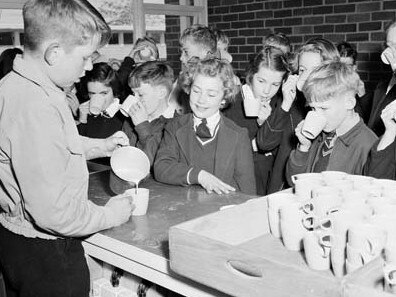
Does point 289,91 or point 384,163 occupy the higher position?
point 289,91

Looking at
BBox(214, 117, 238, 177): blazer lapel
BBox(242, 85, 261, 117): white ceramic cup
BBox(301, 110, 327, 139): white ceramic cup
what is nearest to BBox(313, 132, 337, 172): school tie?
BBox(301, 110, 327, 139): white ceramic cup

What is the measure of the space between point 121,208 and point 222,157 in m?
0.62

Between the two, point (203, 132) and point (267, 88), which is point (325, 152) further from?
point (267, 88)

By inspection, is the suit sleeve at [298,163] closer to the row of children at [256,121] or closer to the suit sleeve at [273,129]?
the row of children at [256,121]

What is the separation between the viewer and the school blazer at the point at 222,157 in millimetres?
2080

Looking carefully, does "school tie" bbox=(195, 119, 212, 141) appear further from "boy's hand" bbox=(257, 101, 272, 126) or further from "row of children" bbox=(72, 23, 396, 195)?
"boy's hand" bbox=(257, 101, 272, 126)

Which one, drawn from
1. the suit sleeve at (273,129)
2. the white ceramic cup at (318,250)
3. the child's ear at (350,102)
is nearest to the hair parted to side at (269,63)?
the suit sleeve at (273,129)

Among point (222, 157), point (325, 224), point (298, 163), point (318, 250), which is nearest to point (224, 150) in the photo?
point (222, 157)

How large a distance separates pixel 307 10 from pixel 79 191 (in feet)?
13.4

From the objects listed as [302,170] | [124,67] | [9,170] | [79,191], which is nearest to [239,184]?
[302,170]

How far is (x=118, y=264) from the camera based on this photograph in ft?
5.01

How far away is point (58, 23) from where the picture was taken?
1.32 metres

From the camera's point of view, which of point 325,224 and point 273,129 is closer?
point 325,224

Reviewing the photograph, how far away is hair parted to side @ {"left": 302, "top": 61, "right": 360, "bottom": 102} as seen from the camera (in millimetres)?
2000
